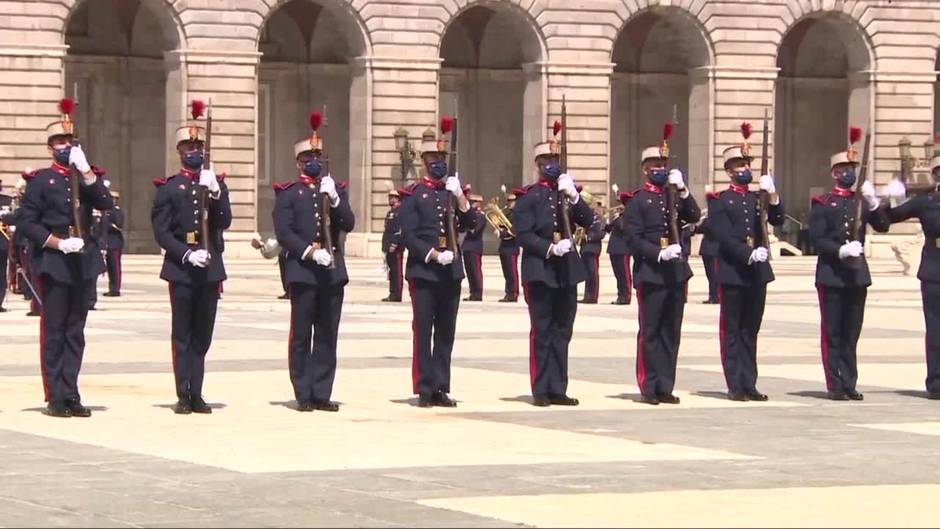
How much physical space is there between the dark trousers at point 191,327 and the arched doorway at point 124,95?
3512 centimetres

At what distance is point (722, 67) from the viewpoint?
54875mm

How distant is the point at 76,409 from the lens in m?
17.5

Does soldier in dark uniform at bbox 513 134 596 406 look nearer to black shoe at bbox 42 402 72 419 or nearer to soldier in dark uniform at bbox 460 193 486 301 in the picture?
black shoe at bbox 42 402 72 419

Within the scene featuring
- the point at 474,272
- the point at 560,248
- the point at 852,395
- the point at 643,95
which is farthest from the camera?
the point at 643,95

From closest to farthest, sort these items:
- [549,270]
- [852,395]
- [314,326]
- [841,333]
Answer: [314,326], [549,270], [852,395], [841,333]

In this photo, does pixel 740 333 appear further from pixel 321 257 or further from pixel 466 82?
pixel 466 82

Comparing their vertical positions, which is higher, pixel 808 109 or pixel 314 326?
pixel 808 109

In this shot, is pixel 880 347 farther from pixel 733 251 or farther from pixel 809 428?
pixel 809 428

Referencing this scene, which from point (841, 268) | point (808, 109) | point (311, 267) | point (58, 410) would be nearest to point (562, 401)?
point (311, 267)

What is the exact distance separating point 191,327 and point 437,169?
230 cm

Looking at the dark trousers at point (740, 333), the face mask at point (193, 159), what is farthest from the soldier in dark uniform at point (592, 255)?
the face mask at point (193, 159)

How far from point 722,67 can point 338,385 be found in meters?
35.6

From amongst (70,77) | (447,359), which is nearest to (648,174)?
(447,359)

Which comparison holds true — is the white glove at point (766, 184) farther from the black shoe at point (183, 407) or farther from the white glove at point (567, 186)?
the black shoe at point (183, 407)
